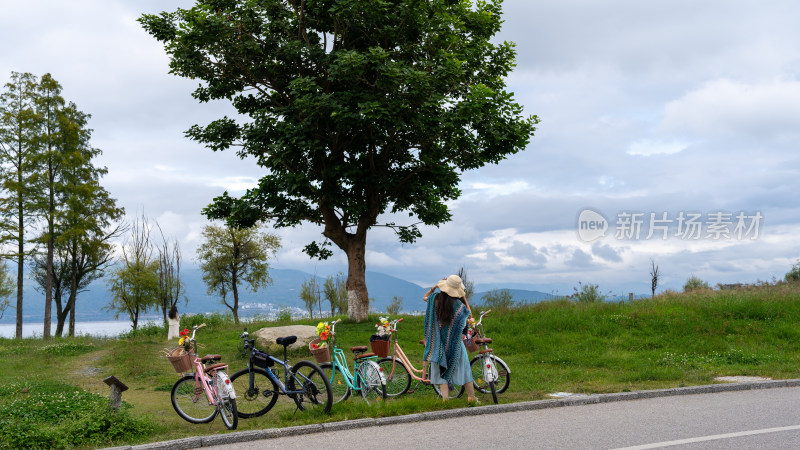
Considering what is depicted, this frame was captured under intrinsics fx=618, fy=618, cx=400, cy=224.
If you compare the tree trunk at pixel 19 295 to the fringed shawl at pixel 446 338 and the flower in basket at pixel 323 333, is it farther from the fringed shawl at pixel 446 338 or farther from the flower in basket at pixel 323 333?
the fringed shawl at pixel 446 338

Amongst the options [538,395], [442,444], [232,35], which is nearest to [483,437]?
[442,444]

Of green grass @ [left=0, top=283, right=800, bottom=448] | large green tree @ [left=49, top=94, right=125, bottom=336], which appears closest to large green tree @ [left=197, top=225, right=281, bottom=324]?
large green tree @ [left=49, top=94, right=125, bottom=336]

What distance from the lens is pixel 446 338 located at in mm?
9438

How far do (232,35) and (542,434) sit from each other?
17641 mm

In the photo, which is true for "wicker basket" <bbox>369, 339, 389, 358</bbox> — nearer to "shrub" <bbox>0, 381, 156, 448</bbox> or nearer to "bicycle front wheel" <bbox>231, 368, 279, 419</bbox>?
"bicycle front wheel" <bbox>231, 368, 279, 419</bbox>

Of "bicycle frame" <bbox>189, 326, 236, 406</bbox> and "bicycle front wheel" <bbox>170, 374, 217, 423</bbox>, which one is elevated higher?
"bicycle frame" <bbox>189, 326, 236, 406</bbox>

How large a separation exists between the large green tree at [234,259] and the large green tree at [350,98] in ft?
62.0

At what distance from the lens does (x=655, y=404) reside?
9.83 metres

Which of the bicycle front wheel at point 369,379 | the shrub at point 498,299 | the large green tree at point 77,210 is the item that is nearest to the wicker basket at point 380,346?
the bicycle front wheel at point 369,379

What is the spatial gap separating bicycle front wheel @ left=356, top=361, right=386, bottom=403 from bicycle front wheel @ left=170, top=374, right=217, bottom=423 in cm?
228

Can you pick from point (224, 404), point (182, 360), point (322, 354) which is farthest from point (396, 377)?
point (182, 360)

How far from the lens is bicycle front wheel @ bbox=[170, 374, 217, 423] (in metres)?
9.15

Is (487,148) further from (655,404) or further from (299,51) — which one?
(655,404)

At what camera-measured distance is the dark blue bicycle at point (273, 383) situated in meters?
9.08
